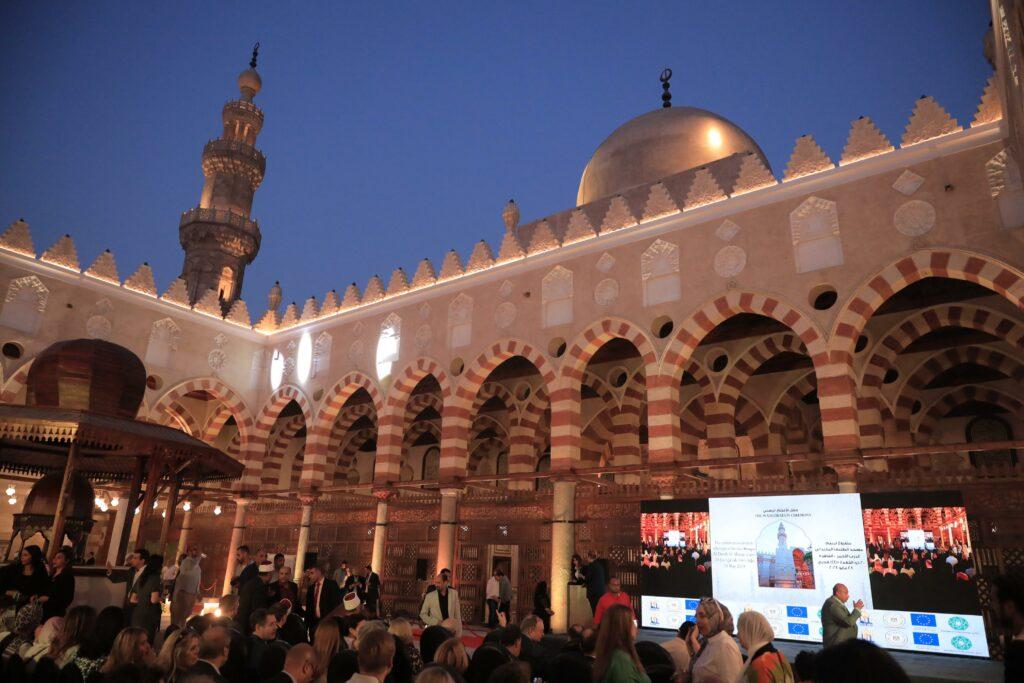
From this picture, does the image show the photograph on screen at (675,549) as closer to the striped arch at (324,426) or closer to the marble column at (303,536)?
the striped arch at (324,426)

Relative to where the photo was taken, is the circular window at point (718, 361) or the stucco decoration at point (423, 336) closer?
the circular window at point (718, 361)

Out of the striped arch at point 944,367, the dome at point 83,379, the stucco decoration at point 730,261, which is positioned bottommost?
the dome at point 83,379

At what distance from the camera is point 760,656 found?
293 centimetres

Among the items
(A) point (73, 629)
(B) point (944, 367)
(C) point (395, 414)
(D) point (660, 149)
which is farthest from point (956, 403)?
(A) point (73, 629)

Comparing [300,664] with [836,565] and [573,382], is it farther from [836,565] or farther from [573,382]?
[573,382]

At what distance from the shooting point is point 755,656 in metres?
2.94

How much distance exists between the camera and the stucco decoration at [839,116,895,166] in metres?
9.10

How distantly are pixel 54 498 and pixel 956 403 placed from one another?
14220 mm

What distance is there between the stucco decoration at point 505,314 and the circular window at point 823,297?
5017 millimetres

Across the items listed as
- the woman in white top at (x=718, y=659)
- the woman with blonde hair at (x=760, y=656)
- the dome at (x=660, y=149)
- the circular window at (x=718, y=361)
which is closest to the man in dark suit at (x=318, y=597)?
the woman in white top at (x=718, y=659)

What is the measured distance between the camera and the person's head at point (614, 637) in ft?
9.53

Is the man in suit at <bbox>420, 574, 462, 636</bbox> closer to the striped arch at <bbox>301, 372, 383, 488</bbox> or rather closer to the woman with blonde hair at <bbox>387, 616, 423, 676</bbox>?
the woman with blonde hair at <bbox>387, 616, 423, 676</bbox>

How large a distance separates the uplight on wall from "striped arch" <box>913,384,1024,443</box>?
487 inches

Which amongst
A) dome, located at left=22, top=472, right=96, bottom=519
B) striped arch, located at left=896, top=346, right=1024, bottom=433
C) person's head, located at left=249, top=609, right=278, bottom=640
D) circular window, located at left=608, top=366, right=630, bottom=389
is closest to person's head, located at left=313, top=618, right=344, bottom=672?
person's head, located at left=249, top=609, right=278, bottom=640
